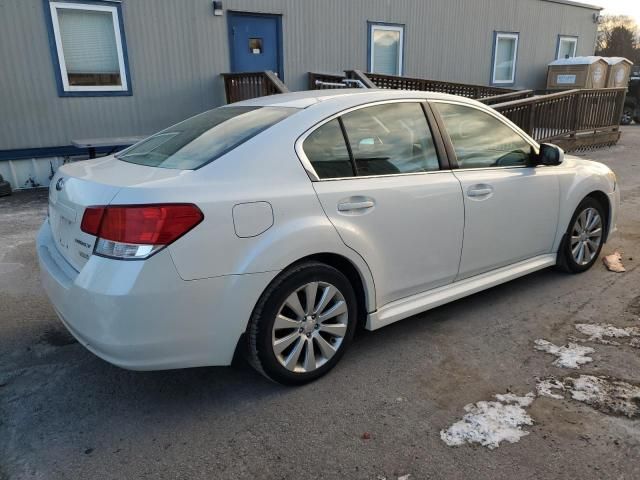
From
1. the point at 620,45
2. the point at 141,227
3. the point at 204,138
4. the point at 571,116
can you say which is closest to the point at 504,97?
the point at 571,116

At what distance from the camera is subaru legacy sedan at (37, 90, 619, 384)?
2.31 metres

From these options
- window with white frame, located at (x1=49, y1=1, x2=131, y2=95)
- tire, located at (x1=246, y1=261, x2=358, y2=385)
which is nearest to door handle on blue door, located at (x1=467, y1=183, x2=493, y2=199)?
tire, located at (x1=246, y1=261, x2=358, y2=385)

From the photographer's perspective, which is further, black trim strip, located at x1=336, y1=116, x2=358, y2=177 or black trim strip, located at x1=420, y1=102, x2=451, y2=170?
→ black trim strip, located at x1=420, y1=102, x2=451, y2=170

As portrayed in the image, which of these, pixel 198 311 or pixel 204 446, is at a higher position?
pixel 198 311

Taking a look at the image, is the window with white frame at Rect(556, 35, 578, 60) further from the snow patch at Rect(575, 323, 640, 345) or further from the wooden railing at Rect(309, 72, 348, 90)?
the snow patch at Rect(575, 323, 640, 345)

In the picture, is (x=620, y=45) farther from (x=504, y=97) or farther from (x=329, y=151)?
(x=329, y=151)

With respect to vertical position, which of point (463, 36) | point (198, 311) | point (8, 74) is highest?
point (463, 36)

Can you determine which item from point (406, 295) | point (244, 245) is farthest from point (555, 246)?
point (244, 245)

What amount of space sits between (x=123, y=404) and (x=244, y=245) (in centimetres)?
113

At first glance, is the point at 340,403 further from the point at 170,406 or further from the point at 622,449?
the point at 622,449

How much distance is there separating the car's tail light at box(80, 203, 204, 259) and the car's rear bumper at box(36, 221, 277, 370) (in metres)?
0.05

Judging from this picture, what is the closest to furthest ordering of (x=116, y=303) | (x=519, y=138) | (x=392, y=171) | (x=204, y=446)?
(x=116, y=303)
(x=204, y=446)
(x=392, y=171)
(x=519, y=138)

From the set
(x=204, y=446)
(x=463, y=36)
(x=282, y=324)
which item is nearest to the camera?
(x=204, y=446)

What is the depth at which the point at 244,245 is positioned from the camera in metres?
2.45
